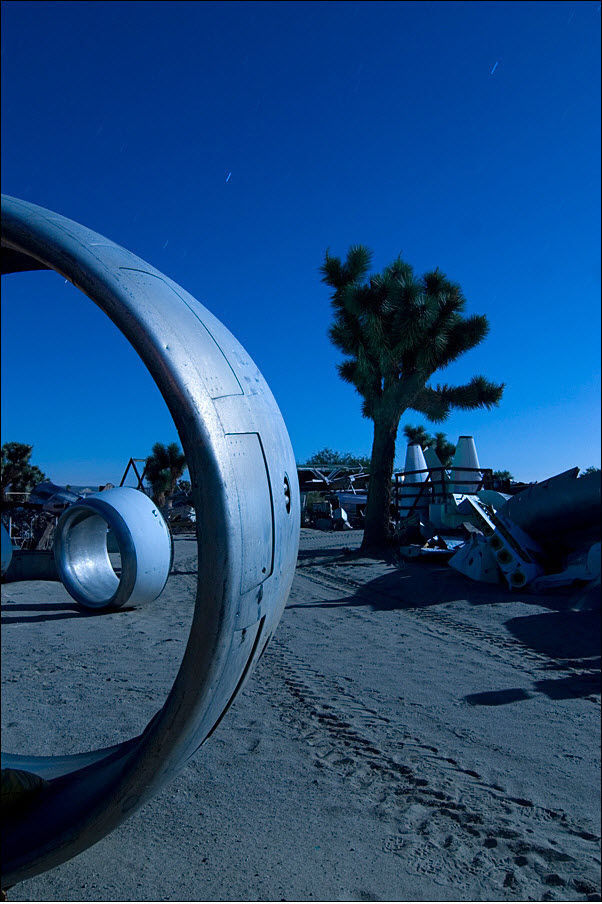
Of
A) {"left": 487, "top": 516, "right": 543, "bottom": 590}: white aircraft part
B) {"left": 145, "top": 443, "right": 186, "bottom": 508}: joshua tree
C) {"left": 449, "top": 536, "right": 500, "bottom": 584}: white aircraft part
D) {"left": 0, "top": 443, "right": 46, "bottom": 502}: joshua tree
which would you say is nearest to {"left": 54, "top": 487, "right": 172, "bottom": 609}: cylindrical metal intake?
{"left": 449, "top": 536, "right": 500, "bottom": 584}: white aircraft part

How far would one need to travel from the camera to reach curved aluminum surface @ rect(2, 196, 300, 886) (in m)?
1.50

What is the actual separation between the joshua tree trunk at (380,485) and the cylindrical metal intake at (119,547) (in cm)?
705

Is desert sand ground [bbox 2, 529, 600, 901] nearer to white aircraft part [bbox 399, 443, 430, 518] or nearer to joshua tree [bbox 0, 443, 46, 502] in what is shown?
white aircraft part [bbox 399, 443, 430, 518]

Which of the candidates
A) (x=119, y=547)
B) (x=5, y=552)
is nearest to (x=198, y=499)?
(x=5, y=552)

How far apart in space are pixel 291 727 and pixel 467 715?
4.24 ft

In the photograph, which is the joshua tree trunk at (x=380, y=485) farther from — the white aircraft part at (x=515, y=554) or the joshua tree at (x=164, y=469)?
the joshua tree at (x=164, y=469)

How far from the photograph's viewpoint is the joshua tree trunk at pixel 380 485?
47.6 ft

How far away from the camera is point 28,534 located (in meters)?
15.7

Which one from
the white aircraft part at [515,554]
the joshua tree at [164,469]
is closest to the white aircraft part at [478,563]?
the white aircraft part at [515,554]

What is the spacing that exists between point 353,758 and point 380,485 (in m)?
11.4

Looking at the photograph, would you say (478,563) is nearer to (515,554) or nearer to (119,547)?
(515,554)

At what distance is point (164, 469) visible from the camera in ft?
111

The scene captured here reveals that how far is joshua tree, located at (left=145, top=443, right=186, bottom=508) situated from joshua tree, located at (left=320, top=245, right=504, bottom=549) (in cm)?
1827

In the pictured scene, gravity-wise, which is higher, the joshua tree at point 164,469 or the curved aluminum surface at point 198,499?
the joshua tree at point 164,469
